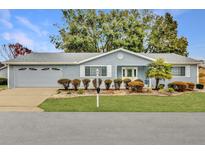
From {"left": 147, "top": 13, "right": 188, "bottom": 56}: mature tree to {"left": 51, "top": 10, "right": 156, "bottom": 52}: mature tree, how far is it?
5.04ft

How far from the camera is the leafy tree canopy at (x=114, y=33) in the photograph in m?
30.0

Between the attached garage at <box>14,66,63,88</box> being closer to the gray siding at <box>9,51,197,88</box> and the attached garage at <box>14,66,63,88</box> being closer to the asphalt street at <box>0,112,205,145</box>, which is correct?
the gray siding at <box>9,51,197,88</box>

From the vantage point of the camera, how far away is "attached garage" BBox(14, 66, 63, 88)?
20.1 meters

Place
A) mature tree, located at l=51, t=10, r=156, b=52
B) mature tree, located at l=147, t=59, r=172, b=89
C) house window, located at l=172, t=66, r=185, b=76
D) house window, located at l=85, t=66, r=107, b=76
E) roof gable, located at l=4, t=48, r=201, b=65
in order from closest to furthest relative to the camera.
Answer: mature tree, located at l=147, t=59, r=172, b=89 < roof gable, located at l=4, t=48, r=201, b=65 < house window, located at l=85, t=66, r=107, b=76 < house window, located at l=172, t=66, r=185, b=76 < mature tree, located at l=51, t=10, r=156, b=52

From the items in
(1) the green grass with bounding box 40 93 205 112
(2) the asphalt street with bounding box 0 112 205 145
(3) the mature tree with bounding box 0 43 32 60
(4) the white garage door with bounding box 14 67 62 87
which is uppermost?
(3) the mature tree with bounding box 0 43 32 60

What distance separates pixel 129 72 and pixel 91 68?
377 cm

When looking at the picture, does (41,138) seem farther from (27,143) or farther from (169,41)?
(169,41)

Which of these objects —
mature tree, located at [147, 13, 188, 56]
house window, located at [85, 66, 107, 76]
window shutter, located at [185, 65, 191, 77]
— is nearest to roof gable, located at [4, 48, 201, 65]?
window shutter, located at [185, 65, 191, 77]

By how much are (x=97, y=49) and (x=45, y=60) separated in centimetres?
1241

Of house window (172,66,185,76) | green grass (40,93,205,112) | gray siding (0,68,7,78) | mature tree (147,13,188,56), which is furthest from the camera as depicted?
mature tree (147,13,188,56)

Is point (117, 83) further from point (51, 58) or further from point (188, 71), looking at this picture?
point (51, 58)

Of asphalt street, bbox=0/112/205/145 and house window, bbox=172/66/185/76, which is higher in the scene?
house window, bbox=172/66/185/76
